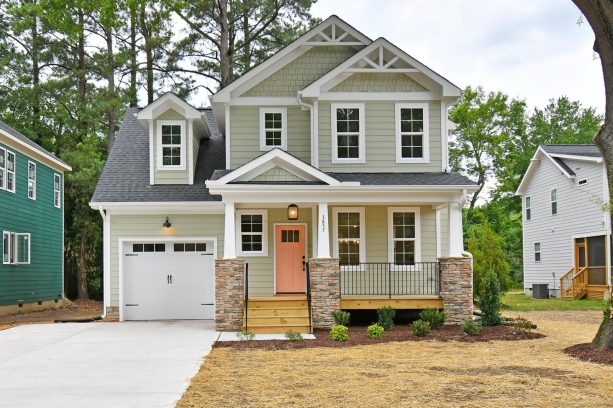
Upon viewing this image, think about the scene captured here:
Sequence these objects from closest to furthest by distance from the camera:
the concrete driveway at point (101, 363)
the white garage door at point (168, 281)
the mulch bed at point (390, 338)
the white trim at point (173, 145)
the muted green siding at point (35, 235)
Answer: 1. the concrete driveway at point (101, 363)
2. the mulch bed at point (390, 338)
3. the white garage door at point (168, 281)
4. the white trim at point (173, 145)
5. the muted green siding at point (35, 235)

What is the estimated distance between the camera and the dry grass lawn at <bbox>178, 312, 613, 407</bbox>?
8.27 m

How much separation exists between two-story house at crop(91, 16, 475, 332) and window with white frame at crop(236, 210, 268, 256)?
0.03 meters

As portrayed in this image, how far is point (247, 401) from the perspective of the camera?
8289mm

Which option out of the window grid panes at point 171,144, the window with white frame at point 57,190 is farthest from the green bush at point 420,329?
the window with white frame at point 57,190

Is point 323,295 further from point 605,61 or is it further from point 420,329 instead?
point 605,61

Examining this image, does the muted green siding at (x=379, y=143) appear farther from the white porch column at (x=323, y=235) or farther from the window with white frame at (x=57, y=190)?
the window with white frame at (x=57, y=190)

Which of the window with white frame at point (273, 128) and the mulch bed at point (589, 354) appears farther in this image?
the window with white frame at point (273, 128)

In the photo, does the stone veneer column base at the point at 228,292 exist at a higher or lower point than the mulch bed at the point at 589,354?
higher

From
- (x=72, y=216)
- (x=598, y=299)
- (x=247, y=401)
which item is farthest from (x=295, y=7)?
(x=247, y=401)

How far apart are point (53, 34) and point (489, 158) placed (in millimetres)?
26175

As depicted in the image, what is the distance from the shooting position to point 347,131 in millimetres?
18438

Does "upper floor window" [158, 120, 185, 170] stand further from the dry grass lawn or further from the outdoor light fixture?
the dry grass lawn

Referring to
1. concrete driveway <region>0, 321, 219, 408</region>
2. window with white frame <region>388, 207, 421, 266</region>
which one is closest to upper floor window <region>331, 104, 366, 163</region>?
window with white frame <region>388, 207, 421, 266</region>

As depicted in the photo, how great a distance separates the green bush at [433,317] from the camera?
52.3ft
